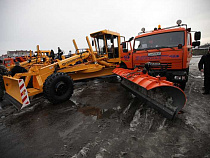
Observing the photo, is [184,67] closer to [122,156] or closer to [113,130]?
[113,130]

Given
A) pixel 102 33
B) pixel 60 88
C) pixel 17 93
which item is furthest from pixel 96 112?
pixel 102 33

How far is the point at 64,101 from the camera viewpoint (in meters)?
4.20

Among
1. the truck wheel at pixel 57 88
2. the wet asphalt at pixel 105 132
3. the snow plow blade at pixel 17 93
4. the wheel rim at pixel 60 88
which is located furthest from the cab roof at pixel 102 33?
the snow plow blade at pixel 17 93

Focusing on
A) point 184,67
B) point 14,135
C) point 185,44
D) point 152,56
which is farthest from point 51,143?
point 185,44

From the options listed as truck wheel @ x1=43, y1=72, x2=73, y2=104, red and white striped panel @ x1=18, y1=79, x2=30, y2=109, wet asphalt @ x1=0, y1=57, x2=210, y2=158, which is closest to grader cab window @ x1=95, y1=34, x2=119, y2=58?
truck wheel @ x1=43, y1=72, x2=73, y2=104

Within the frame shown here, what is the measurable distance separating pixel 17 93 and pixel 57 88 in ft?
3.79

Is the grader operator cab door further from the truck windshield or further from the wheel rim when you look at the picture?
the wheel rim

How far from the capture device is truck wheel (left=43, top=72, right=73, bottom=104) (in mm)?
3731

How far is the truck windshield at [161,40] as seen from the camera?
4.11 meters

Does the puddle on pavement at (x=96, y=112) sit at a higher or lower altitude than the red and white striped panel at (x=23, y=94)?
lower

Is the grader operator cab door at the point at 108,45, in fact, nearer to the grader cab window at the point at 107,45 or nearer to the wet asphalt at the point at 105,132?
the grader cab window at the point at 107,45

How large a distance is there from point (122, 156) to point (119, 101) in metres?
2.23

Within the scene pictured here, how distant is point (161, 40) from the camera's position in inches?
174

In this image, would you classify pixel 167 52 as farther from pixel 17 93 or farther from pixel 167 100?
pixel 17 93
